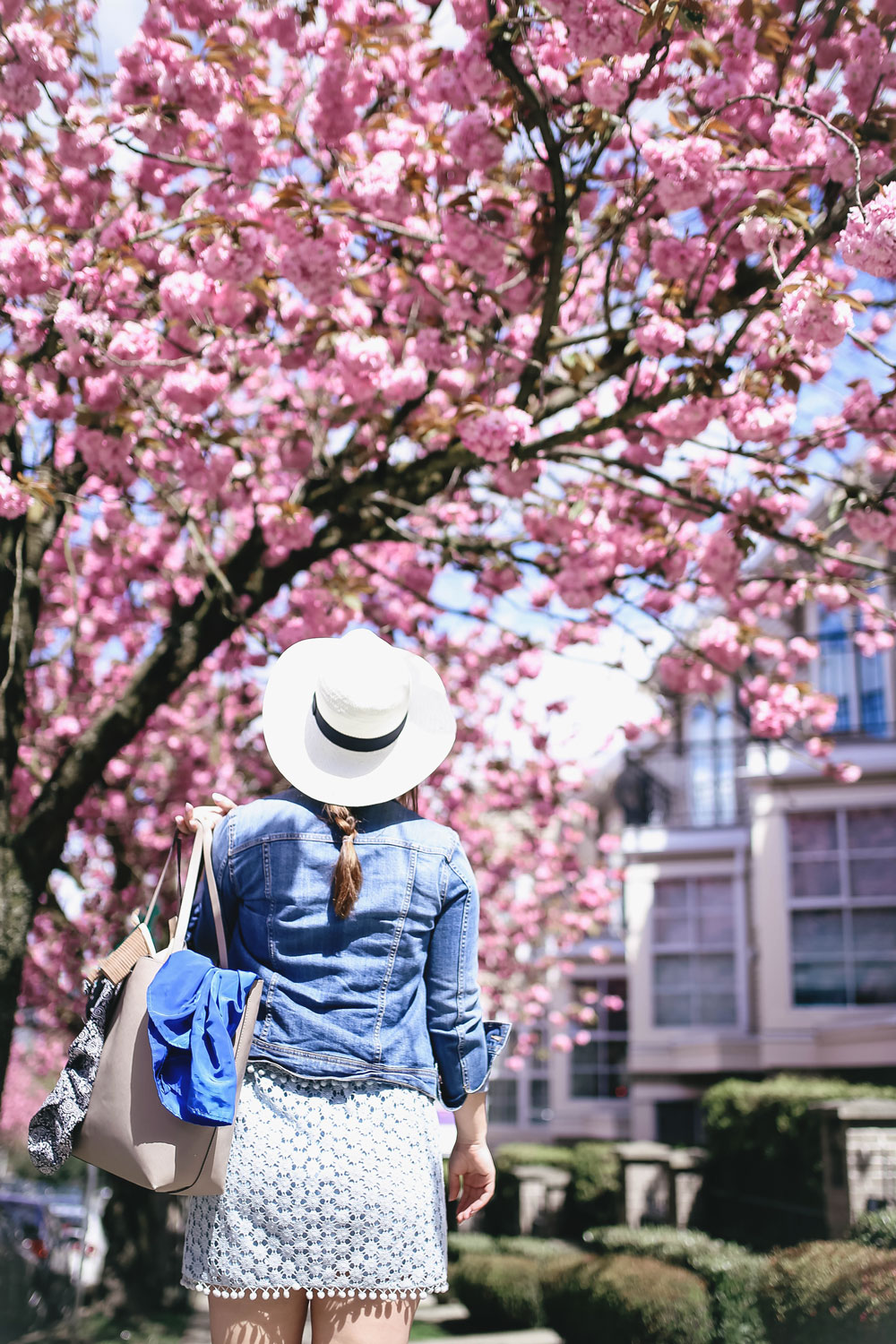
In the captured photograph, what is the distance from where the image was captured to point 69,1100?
208 cm

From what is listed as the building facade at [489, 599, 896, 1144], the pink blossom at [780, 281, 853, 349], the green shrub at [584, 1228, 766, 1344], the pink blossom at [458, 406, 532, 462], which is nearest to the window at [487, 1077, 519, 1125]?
the building facade at [489, 599, 896, 1144]

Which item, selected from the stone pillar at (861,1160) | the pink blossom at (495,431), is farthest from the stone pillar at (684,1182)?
the pink blossom at (495,431)

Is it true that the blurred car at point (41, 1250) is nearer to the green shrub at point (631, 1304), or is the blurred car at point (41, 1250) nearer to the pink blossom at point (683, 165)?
the green shrub at point (631, 1304)

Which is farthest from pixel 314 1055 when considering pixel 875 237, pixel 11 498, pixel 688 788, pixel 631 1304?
pixel 688 788

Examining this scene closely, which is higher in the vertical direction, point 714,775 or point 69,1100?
point 714,775

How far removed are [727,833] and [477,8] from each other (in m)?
16.0

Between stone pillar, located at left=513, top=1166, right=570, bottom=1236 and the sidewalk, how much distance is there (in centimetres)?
163

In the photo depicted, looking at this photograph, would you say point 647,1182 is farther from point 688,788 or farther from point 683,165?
point 688,788

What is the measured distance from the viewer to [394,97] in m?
5.80

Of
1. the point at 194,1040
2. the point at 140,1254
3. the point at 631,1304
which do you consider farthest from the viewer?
the point at 140,1254

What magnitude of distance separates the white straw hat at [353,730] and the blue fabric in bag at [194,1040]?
410mm

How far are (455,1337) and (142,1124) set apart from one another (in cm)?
967

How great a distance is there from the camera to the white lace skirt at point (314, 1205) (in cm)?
202

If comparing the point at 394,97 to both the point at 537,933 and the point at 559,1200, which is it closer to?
the point at 537,933
